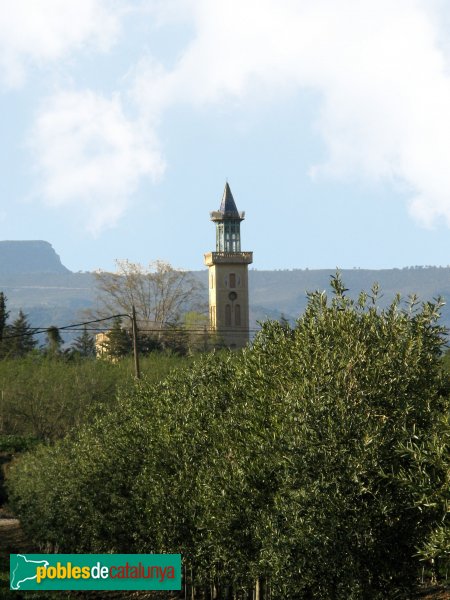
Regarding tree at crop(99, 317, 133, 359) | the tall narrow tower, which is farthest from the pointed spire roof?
tree at crop(99, 317, 133, 359)

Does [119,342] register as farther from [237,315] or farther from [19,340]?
[237,315]

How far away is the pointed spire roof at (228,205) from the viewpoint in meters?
183

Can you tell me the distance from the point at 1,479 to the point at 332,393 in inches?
1999

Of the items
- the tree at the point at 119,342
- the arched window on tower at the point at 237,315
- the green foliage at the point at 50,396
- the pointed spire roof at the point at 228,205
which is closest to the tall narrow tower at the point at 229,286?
the arched window on tower at the point at 237,315

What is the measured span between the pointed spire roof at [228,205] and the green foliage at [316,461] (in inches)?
5797

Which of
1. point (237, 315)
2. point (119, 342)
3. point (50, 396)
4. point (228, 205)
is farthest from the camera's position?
point (228, 205)

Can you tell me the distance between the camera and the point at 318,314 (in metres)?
29.6

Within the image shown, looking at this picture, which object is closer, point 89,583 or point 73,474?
point 89,583

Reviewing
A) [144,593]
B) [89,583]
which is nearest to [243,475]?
[89,583]

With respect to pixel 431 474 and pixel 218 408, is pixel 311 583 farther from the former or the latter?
pixel 218 408

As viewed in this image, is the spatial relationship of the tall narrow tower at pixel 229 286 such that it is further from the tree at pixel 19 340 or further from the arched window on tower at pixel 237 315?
the tree at pixel 19 340

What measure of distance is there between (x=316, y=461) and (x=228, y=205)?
159375 millimetres

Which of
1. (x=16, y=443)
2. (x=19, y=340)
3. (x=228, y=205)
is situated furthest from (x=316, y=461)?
(x=228, y=205)

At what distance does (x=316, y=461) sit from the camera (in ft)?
83.1
